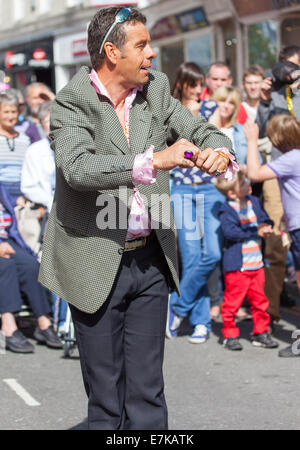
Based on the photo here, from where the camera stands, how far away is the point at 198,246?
7531 mm

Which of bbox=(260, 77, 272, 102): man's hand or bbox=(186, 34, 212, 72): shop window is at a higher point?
bbox=(186, 34, 212, 72): shop window

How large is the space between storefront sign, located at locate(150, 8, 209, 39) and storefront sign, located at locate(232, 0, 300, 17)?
2.19 m

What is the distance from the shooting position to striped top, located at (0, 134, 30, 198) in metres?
7.71

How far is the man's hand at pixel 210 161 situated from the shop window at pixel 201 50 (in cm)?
1704

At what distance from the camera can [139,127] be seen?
377 cm

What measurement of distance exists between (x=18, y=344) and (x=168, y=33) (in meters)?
16.6

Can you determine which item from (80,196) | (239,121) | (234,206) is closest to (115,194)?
(80,196)

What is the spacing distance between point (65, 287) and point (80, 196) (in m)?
0.42

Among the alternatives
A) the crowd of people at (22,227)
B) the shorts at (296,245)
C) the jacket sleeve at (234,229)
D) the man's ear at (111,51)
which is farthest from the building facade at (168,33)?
the man's ear at (111,51)

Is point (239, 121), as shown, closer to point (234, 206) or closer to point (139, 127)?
point (234, 206)

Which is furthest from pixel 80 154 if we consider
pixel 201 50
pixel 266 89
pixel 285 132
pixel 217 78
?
pixel 201 50

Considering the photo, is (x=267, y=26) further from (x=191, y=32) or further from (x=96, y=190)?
(x=96, y=190)

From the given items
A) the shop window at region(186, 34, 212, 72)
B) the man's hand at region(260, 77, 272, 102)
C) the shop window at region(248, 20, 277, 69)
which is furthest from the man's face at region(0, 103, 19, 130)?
the shop window at region(186, 34, 212, 72)

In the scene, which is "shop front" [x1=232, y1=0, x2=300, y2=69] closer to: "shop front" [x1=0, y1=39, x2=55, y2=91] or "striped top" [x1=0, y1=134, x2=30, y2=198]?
"striped top" [x1=0, y1=134, x2=30, y2=198]
